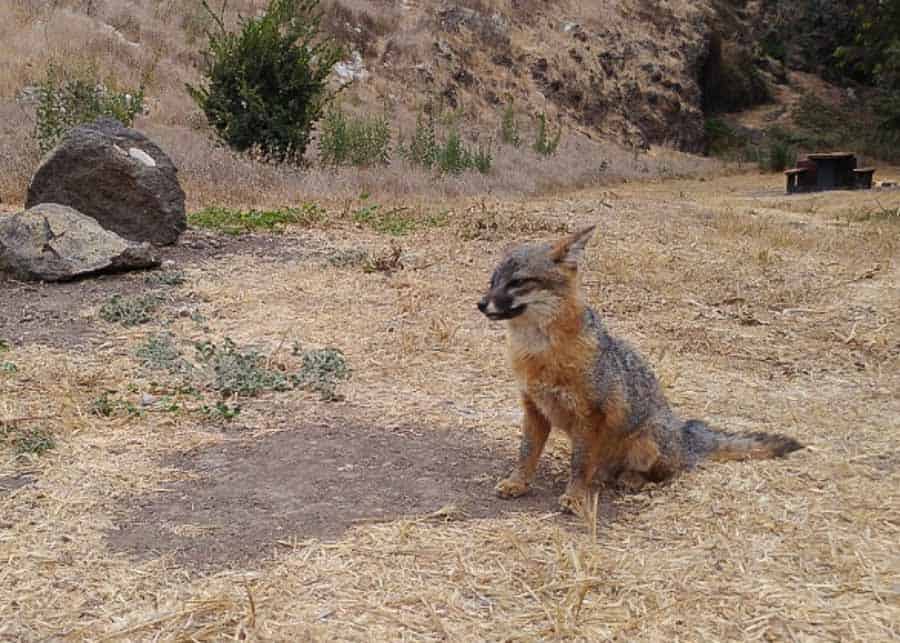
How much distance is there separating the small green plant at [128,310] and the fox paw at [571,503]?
398 cm

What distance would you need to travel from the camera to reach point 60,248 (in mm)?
7855

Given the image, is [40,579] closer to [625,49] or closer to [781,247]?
[781,247]

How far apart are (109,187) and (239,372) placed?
4505mm

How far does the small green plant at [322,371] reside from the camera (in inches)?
217

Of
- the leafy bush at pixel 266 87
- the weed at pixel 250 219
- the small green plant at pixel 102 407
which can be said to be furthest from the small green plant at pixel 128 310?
the leafy bush at pixel 266 87

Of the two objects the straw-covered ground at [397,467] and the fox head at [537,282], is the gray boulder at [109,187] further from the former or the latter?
the fox head at [537,282]

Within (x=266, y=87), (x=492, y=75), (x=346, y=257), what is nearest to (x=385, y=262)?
(x=346, y=257)

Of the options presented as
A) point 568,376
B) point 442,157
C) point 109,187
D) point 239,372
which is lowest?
point 239,372

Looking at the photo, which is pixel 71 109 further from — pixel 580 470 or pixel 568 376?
pixel 580 470

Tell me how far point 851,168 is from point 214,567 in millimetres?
17609

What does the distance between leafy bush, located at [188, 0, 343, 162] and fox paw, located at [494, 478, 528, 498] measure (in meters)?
11.3

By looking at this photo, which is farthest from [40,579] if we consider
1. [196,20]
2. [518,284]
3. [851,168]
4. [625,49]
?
[625,49]

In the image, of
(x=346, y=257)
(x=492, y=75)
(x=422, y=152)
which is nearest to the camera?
(x=346, y=257)

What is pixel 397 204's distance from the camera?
1283 centimetres
